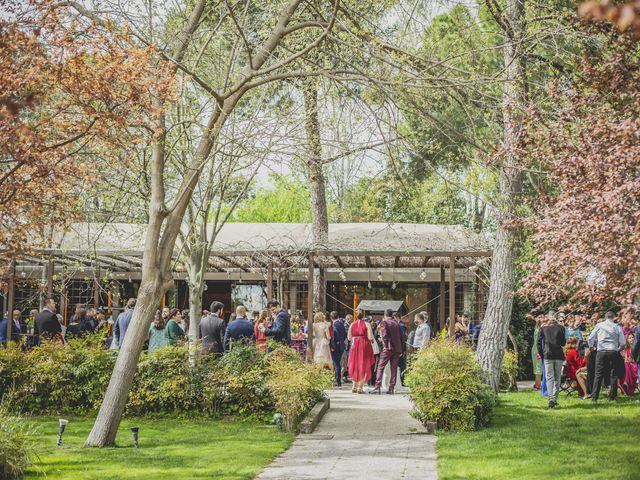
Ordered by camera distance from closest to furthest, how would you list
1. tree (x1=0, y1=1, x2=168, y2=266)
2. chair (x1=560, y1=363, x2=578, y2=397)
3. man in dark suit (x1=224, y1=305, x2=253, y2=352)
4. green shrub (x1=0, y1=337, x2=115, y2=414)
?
tree (x1=0, y1=1, x2=168, y2=266)
green shrub (x1=0, y1=337, x2=115, y2=414)
man in dark suit (x1=224, y1=305, x2=253, y2=352)
chair (x1=560, y1=363, x2=578, y2=397)

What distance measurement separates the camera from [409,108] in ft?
38.2

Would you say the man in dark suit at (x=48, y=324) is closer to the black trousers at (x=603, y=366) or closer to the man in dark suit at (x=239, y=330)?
the man in dark suit at (x=239, y=330)

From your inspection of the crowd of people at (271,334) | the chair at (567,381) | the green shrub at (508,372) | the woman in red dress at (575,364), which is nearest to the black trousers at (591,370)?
the woman in red dress at (575,364)

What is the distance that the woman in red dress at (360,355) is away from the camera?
19188mm

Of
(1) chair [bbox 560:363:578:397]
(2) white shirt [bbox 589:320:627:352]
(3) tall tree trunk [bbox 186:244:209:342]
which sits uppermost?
(3) tall tree trunk [bbox 186:244:209:342]

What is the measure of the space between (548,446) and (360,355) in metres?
8.63

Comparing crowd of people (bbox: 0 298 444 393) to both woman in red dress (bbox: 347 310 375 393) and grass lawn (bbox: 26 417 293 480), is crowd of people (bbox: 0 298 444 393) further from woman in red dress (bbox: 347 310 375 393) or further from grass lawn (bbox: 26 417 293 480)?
grass lawn (bbox: 26 417 293 480)

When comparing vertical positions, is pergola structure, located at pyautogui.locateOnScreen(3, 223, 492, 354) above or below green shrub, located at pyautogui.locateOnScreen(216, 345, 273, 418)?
above

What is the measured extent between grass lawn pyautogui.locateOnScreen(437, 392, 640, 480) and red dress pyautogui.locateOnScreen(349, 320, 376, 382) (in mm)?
4344

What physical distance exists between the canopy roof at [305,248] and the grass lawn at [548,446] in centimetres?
567

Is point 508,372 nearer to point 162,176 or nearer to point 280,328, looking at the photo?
point 280,328

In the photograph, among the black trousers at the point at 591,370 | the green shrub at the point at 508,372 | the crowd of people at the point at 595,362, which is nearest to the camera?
the crowd of people at the point at 595,362

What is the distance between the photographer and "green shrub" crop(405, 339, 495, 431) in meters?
12.4

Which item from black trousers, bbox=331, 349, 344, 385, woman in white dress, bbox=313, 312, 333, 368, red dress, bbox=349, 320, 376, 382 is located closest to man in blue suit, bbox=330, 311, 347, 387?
black trousers, bbox=331, 349, 344, 385
